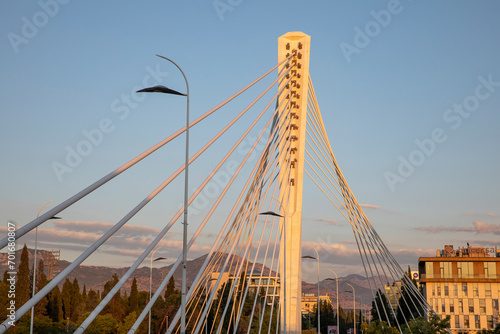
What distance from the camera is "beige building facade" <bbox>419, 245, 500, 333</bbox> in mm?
88875

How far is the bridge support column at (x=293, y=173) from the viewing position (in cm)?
3083

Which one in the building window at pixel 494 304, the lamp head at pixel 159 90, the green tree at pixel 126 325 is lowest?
the green tree at pixel 126 325

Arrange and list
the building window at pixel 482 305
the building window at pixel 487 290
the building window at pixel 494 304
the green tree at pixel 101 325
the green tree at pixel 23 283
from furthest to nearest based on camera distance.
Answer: the building window at pixel 487 290, the building window at pixel 482 305, the building window at pixel 494 304, the green tree at pixel 101 325, the green tree at pixel 23 283

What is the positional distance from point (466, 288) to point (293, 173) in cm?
6625

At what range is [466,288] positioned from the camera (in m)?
90.1

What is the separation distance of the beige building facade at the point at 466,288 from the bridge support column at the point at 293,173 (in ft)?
204

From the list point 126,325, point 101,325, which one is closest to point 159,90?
point 101,325

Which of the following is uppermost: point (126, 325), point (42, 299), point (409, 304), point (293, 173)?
point (293, 173)

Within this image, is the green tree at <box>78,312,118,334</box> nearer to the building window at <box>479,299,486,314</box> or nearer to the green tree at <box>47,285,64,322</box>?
the green tree at <box>47,285,64,322</box>

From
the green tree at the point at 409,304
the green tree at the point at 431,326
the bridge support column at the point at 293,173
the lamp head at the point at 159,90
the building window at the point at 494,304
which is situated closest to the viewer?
the lamp head at the point at 159,90

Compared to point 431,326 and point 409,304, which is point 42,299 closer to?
point 431,326

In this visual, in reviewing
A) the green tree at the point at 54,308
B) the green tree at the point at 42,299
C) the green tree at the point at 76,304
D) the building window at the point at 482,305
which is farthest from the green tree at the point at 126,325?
the building window at the point at 482,305

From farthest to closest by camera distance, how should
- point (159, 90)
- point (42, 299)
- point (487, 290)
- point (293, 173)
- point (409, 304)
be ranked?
point (409, 304)
point (487, 290)
point (42, 299)
point (293, 173)
point (159, 90)

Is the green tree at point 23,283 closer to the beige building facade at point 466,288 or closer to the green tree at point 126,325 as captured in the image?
the green tree at point 126,325
